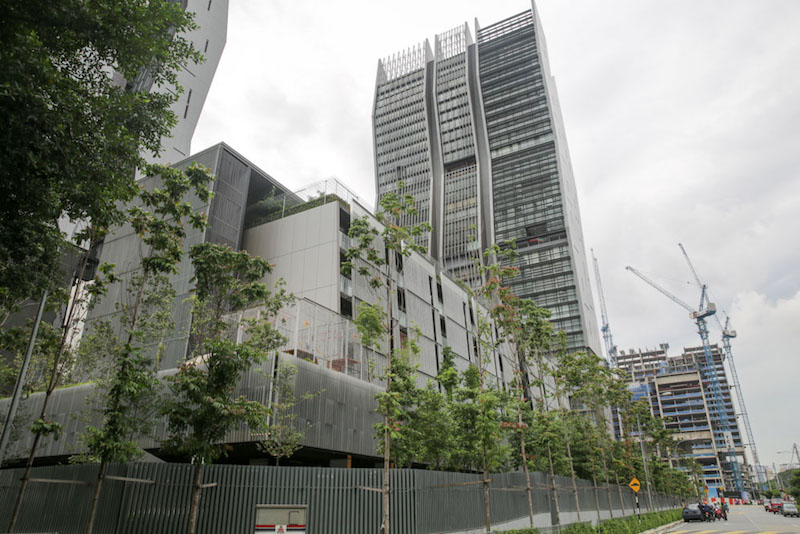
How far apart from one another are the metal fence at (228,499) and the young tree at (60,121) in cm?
633

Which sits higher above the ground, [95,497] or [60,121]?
[60,121]

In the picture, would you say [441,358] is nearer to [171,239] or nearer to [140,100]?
[171,239]

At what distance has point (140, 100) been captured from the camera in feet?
45.3

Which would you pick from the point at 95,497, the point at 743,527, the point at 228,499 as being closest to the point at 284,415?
the point at 228,499

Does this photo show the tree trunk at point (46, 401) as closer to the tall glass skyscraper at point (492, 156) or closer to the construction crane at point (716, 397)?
the tall glass skyscraper at point (492, 156)

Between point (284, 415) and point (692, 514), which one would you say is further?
point (692, 514)

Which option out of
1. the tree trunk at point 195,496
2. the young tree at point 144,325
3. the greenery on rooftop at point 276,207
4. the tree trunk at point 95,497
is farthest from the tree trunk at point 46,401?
the greenery on rooftop at point 276,207

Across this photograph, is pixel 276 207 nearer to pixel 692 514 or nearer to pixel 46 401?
pixel 46 401

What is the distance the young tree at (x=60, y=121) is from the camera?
9.95 m

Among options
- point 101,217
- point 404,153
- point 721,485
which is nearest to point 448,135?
point 404,153

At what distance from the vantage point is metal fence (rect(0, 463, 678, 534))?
1502 cm

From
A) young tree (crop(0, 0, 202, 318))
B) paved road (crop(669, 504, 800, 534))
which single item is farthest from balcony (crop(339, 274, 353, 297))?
paved road (crop(669, 504, 800, 534))

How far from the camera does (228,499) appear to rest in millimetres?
15984

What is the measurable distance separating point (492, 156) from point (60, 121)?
115485 millimetres
